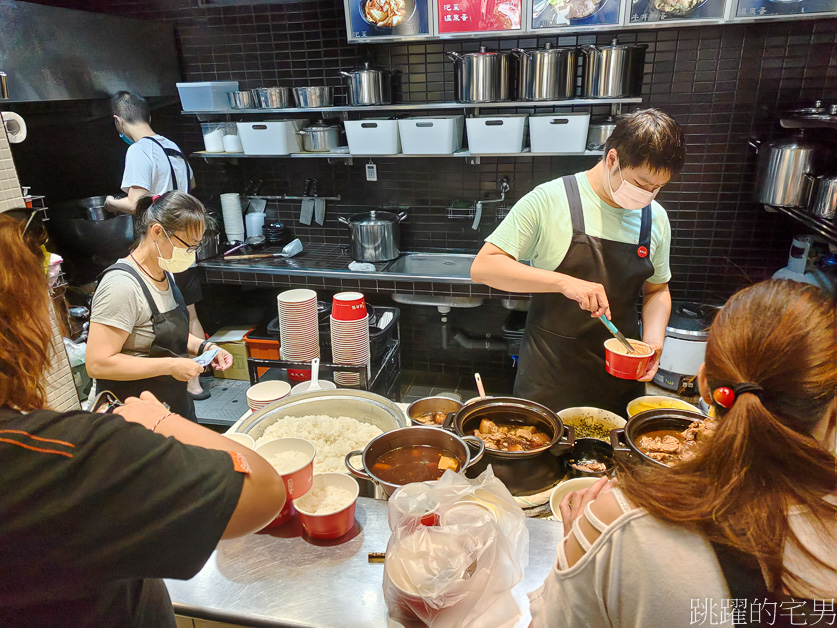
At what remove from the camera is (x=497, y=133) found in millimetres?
4004

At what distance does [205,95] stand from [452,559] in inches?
182

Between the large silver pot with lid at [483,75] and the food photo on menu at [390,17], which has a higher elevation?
the food photo on menu at [390,17]

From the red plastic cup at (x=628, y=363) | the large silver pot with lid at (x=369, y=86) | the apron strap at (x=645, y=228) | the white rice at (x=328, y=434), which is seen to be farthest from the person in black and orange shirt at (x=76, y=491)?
the large silver pot with lid at (x=369, y=86)

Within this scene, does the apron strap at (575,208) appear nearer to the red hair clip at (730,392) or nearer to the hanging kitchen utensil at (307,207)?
the red hair clip at (730,392)

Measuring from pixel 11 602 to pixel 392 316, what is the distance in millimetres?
2798

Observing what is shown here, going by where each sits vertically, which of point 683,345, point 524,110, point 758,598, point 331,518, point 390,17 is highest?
point 390,17

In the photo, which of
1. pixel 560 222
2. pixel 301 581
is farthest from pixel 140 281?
pixel 560 222

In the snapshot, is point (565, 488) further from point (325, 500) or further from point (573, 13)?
point (573, 13)

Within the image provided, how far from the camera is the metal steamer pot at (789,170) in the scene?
3383 millimetres

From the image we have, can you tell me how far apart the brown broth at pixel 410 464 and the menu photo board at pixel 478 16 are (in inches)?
132

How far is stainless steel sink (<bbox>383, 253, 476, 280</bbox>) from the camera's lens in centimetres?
469

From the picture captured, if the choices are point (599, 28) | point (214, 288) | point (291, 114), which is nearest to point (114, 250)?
point (214, 288)

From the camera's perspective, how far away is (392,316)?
362 centimetres

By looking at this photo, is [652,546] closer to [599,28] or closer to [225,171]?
[599,28]
